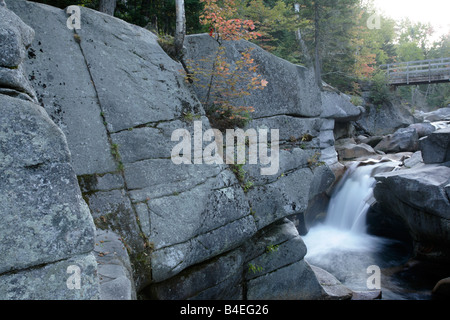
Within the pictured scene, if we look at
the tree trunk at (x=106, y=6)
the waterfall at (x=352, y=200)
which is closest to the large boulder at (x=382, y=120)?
the waterfall at (x=352, y=200)

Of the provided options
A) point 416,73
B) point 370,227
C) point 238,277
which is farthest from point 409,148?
point 238,277

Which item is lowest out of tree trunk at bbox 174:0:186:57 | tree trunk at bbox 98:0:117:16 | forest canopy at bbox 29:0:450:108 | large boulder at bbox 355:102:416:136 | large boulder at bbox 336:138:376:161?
large boulder at bbox 336:138:376:161

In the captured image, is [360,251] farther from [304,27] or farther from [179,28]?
[304,27]

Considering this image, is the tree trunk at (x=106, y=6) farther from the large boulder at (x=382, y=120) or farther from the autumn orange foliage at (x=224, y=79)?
the large boulder at (x=382, y=120)

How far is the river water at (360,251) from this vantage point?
8789mm

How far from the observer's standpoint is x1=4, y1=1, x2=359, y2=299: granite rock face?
184 inches

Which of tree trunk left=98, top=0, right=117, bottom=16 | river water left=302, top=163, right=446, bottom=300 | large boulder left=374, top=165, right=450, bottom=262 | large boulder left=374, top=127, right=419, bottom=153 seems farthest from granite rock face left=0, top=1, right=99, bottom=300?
large boulder left=374, top=127, right=419, bottom=153

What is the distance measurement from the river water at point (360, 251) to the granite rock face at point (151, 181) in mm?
3067

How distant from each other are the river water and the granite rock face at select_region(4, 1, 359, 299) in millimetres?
3067

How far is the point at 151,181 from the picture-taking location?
5.12 metres

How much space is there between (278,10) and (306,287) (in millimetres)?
15416

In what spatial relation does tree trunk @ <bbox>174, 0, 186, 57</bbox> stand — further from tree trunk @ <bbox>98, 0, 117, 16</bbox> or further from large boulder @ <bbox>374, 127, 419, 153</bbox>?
large boulder @ <bbox>374, 127, 419, 153</bbox>
